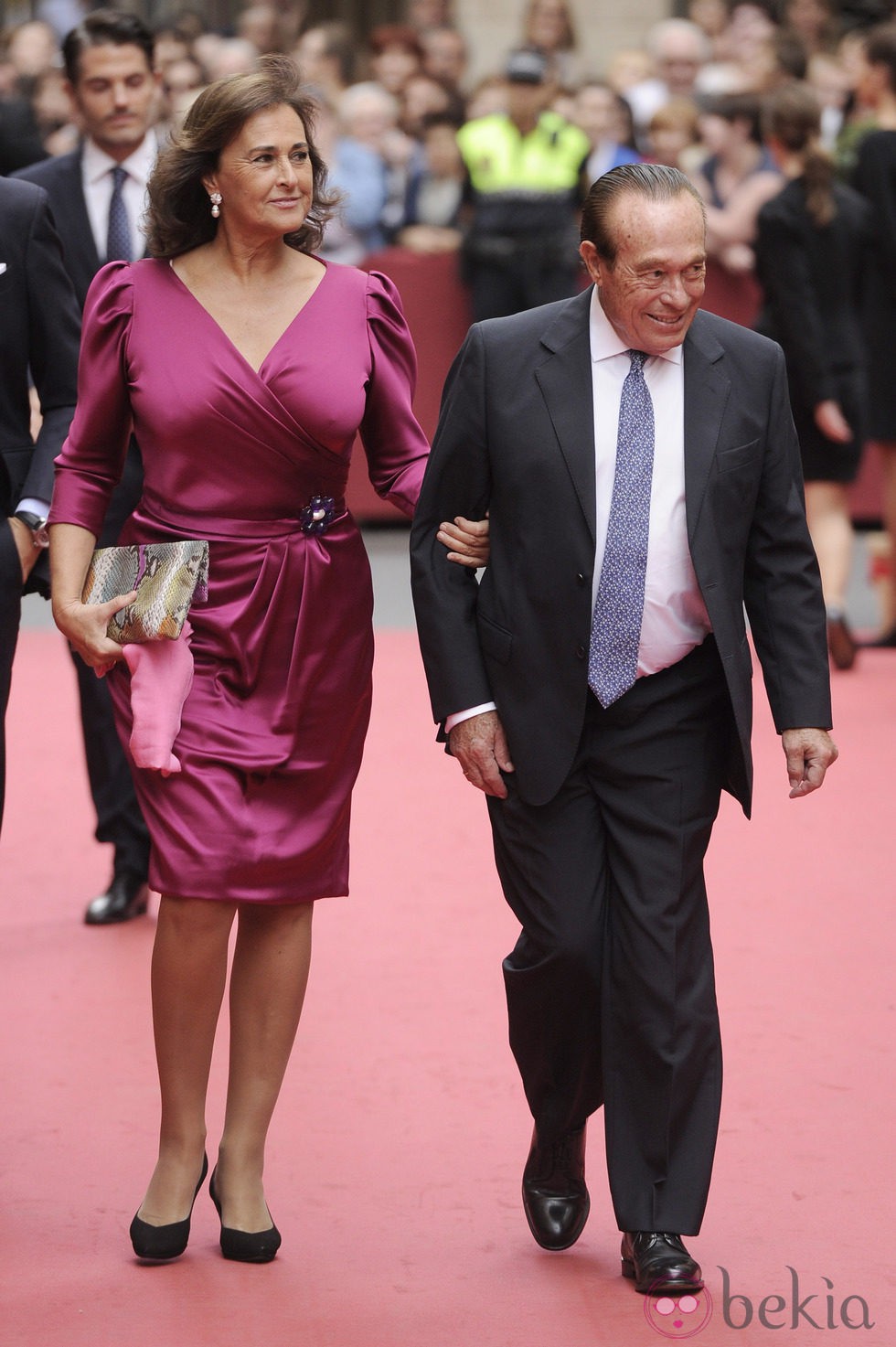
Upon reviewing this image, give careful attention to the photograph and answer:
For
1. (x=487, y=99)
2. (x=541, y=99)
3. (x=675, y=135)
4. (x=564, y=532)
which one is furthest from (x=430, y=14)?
(x=564, y=532)

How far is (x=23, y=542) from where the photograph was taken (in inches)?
158

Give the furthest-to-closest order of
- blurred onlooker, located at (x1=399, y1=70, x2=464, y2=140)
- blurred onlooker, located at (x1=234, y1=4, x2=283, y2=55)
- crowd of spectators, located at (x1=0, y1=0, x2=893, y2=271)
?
1. blurred onlooker, located at (x1=234, y1=4, x2=283, y2=55)
2. blurred onlooker, located at (x1=399, y1=70, x2=464, y2=140)
3. crowd of spectators, located at (x1=0, y1=0, x2=893, y2=271)

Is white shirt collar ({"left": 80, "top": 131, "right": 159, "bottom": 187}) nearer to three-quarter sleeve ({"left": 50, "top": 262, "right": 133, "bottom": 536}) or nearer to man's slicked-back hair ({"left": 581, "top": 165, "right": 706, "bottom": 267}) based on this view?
three-quarter sleeve ({"left": 50, "top": 262, "right": 133, "bottom": 536})

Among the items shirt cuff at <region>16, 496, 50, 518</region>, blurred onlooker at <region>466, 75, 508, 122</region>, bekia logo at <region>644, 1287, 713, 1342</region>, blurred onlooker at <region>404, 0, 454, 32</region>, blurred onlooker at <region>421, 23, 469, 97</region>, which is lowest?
bekia logo at <region>644, 1287, 713, 1342</region>

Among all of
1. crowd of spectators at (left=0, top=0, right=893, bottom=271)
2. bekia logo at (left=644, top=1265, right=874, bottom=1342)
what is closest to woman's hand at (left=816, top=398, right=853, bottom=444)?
crowd of spectators at (left=0, top=0, right=893, bottom=271)

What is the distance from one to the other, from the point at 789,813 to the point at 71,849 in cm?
218

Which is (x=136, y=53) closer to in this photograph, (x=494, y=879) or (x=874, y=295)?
(x=494, y=879)

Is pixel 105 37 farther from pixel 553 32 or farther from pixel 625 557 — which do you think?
pixel 553 32

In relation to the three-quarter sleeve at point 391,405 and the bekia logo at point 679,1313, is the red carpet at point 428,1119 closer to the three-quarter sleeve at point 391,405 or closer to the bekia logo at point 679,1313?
the bekia logo at point 679,1313

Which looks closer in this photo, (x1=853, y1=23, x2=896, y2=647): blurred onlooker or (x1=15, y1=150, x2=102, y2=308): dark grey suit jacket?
(x1=15, y1=150, x2=102, y2=308): dark grey suit jacket

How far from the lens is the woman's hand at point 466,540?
3.56m

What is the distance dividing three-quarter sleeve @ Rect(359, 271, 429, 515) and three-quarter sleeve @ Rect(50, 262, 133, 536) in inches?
16.9

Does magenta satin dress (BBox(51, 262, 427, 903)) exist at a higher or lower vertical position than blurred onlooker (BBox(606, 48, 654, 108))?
lower

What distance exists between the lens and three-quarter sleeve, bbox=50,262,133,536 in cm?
370
